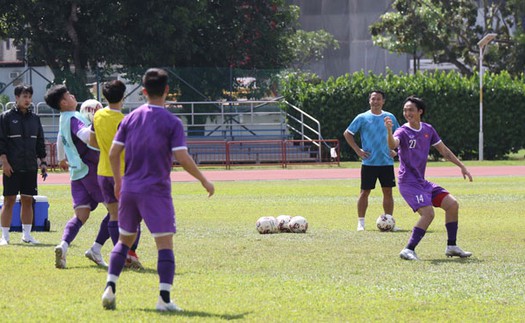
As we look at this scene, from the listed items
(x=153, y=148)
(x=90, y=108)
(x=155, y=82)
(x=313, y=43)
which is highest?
(x=313, y=43)

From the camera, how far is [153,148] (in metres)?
8.88

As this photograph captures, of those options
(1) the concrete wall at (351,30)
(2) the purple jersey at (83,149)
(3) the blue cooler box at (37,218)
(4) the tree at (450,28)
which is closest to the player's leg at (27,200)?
(3) the blue cooler box at (37,218)

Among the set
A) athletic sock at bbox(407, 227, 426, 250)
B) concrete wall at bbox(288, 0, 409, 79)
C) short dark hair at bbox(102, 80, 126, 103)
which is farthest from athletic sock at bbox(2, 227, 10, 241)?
concrete wall at bbox(288, 0, 409, 79)

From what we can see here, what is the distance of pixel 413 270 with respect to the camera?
461 inches

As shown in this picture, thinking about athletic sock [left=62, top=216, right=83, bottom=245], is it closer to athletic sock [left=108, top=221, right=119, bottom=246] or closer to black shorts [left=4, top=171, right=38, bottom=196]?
athletic sock [left=108, top=221, right=119, bottom=246]

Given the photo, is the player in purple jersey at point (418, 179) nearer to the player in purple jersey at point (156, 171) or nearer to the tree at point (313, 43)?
the player in purple jersey at point (156, 171)

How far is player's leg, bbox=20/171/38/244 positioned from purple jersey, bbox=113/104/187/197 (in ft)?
20.9

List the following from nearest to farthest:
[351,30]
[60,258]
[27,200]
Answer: [60,258] < [27,200] < [351,30]

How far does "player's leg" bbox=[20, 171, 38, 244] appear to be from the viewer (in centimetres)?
1497

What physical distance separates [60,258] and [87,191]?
1.10m

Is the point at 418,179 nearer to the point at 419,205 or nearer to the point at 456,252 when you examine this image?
the point at 419,205

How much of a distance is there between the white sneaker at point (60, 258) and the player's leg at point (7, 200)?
3.22 metres

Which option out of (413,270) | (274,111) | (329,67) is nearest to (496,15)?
(274,111)

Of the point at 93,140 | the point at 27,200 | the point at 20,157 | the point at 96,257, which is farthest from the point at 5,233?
the point at 93,140
